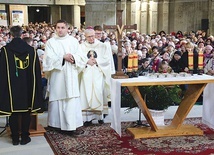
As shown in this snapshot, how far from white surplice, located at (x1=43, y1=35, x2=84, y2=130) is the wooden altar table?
0.58 meters

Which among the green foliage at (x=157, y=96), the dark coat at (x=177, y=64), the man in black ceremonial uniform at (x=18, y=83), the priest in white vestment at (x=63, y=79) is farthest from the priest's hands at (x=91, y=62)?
the dark coat at (x=177, y=64)

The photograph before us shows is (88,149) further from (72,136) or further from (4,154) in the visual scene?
(4,154)

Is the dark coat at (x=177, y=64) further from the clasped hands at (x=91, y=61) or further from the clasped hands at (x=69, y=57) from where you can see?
the clasped hands at (x=69, y=57)

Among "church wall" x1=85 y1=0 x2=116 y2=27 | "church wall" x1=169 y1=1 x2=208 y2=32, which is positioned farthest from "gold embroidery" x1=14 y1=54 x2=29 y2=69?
"church wall" x1=169 y1=1 x2=208 y2=32

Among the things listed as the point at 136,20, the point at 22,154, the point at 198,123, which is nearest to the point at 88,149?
the point at 22,154

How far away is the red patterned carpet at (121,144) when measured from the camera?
17.3ft

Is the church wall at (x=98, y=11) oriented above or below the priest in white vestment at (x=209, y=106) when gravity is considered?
above

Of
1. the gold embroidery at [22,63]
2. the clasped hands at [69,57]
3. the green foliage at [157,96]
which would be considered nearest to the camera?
the gold embroidery at [22,63]

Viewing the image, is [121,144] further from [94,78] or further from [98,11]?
[98,11]

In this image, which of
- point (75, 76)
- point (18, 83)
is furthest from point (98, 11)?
point (18, 83)

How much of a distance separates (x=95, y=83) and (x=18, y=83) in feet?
5.02

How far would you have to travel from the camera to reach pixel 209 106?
21.1ft

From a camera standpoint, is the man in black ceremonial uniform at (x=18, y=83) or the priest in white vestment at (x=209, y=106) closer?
the man in black ceremonial uniform at (x=18, y=83)

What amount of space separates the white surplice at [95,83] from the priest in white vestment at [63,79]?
420 mm
